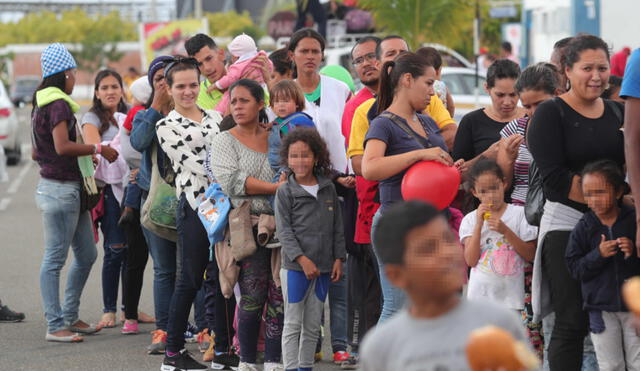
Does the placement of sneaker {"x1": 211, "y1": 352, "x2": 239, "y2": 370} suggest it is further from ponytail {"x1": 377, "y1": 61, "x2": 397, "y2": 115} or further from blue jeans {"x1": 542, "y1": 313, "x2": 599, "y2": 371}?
blue jeans {"x1": 542, "y1": 313, "x2": 599, "y2": 371}

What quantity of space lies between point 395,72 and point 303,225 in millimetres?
1016

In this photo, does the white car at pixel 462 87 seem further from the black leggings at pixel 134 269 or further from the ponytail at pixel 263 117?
the ponytail at pixel 263 117

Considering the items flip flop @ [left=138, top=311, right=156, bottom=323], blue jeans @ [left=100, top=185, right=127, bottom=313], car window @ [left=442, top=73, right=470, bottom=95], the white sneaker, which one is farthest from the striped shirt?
car window @ [left=442, top=73, right=470, bottom=95]

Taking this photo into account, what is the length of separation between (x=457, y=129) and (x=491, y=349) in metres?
4.14

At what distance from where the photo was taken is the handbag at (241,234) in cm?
671

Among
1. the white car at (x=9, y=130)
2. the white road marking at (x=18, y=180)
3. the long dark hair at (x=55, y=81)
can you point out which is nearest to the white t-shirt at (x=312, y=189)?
the long dark hair at (x=55, y=81)

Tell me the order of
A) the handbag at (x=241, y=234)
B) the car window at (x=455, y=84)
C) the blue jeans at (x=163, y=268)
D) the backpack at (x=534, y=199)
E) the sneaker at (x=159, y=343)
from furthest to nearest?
the car window at (x=455, y=84) < the sneaker at (x=159, y=343) < the blue jeans at (x=163, y=268) < the handbag at (x=241, y=234) < the backpack at (x=534, y=199)

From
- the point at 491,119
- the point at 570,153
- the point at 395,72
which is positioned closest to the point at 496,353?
the point at 570,153

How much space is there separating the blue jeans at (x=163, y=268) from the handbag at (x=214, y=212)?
0.76 m

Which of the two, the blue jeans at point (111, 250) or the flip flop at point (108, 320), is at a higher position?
the blue jeans at point (111, 250)

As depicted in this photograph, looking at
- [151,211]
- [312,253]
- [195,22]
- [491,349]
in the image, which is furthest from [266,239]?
[195,22]

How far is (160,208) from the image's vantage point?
7.38 m

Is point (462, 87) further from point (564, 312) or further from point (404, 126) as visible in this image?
point (564, 312)

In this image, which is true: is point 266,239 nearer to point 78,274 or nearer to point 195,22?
point 78,274
